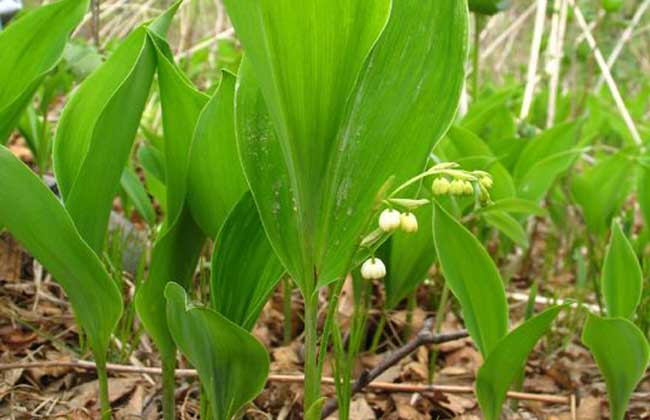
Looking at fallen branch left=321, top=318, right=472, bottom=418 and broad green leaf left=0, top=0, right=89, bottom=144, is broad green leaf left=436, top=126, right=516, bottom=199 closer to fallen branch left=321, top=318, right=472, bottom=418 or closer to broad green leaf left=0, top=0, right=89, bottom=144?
fallen branch left=321, top=318, right=472, bottom=418

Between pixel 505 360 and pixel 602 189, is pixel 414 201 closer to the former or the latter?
pixel 505 360

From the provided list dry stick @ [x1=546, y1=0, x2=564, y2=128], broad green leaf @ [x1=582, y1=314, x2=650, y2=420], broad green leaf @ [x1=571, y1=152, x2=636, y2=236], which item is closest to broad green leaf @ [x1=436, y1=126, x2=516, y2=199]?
broad green leaf @ [x1=571, y1=152, x2=636, y2=236]

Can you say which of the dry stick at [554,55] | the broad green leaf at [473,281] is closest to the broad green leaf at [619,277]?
the broad green leaf at [473,281]

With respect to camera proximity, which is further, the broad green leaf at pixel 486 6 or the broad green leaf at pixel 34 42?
the broad green leaf at pixel 486 6

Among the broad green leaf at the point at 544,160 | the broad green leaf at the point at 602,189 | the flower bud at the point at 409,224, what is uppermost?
the flower bud at the point at 409,224

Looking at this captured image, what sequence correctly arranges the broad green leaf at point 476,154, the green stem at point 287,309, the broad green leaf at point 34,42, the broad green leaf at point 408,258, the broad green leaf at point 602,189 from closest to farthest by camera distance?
the broad green leaf at point 34,42 → the broad green leaf at point 408,258 → the green stem at point 287,309 → the broad green leaf at point 476,154 → the broad green leaf at point 602,189

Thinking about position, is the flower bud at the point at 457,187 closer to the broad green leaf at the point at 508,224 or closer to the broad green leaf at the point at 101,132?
the broad green leaf at the point at 101,132

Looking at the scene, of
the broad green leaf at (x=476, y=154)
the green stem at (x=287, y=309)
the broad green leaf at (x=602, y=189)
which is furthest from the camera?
the broad green leaf at (x=602, y=189)
